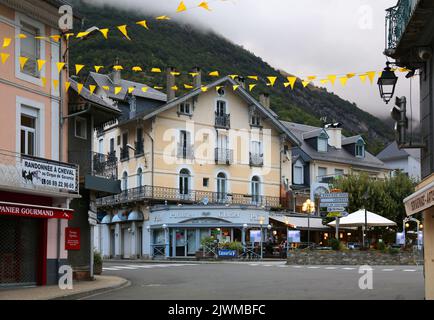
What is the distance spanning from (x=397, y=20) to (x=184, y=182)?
3526cm

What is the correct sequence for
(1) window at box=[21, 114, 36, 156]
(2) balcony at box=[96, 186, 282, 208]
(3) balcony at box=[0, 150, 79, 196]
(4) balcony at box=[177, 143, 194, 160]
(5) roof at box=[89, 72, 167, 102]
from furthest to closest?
1. (5) roof at box=[89, 72, 167, 102]
2. (4) balcony at box=[177, 143, 194, 160]
3. (2) balcony at box=[96, 186, 282, 208]
4. (1) window at box=[21, 114, 36, 156]
5. (3) balcony at box=[0, 150, 79, 196]

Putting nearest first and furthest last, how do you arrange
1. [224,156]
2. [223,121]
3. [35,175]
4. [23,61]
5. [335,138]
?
[35,175] < [23,61] < [224,156] < [223,121] < [335,138]

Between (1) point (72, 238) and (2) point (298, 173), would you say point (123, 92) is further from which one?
(1) point (72, 238)

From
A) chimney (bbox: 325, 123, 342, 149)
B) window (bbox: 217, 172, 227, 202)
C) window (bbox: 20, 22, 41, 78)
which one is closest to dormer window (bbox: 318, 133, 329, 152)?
chimney (bbox: 325, 123, 342, 149)

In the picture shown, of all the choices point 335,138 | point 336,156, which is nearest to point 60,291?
point 336,156

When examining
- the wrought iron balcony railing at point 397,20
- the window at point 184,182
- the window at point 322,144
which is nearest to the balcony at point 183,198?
the window at point 184,182

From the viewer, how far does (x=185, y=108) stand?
1977 inches

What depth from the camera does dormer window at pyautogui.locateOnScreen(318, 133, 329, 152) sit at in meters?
60.5

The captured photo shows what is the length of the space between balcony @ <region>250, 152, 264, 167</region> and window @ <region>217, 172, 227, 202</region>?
8.30ft

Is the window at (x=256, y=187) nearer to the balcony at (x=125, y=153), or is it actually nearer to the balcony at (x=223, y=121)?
the balcony at (x=223, y=121)

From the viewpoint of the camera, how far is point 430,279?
45.5 ft

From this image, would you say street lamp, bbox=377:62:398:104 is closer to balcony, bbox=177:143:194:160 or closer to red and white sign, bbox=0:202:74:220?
red and white sign, bbox=0:202:74:220

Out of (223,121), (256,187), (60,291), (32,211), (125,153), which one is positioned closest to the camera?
(60,291)
